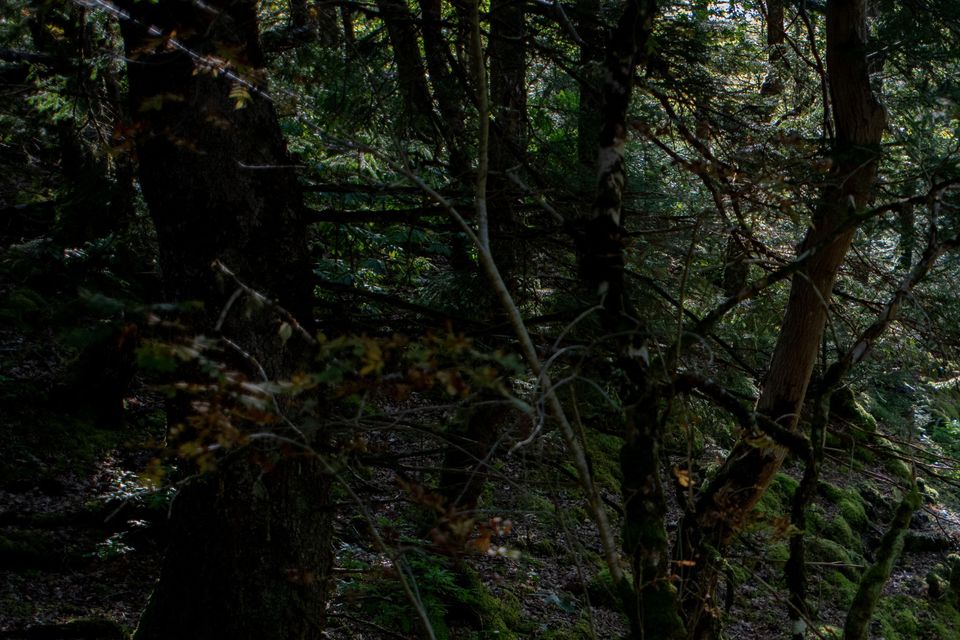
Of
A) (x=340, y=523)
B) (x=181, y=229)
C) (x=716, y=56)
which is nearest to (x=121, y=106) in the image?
(x=181, y=229)

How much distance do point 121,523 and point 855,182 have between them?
20.1ft

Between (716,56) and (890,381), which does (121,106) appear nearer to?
(716,56)

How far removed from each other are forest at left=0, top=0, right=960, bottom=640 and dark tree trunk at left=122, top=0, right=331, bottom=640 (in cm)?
2

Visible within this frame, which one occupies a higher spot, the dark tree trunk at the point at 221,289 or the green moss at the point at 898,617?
the dark tree trunk at the point at 221,289

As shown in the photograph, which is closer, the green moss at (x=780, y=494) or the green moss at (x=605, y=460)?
the green moss at (x=605, y=460)

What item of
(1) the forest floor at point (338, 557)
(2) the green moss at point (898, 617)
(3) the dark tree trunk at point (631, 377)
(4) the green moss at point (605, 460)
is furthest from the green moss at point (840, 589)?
(3) the dark tree trunk at point (631, 377)

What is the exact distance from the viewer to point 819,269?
5348 mm

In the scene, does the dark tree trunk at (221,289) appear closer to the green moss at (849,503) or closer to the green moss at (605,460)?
the green moss at (605,460)

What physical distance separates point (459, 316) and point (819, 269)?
2.64 metres

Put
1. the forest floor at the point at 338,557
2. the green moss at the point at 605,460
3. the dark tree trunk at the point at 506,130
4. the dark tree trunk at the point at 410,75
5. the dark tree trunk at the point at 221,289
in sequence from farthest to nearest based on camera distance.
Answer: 1. the green moss at the point at 605,460
2. the forest floor at the point at 338,557
3. the dark tree trunk at the point at 410,75
4. the dark tree trunk at the point at 506,130
5. the dark tree trunk at the point at 221,289

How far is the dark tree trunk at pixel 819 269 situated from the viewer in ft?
15.7

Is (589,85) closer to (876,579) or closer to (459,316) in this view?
(459,316)

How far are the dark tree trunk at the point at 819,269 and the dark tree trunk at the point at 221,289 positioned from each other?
2.37 m

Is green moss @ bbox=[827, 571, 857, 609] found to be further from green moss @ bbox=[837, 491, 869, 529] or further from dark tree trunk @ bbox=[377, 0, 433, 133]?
dark tree trunk @ bbox=[377, 0, 433, 133]
